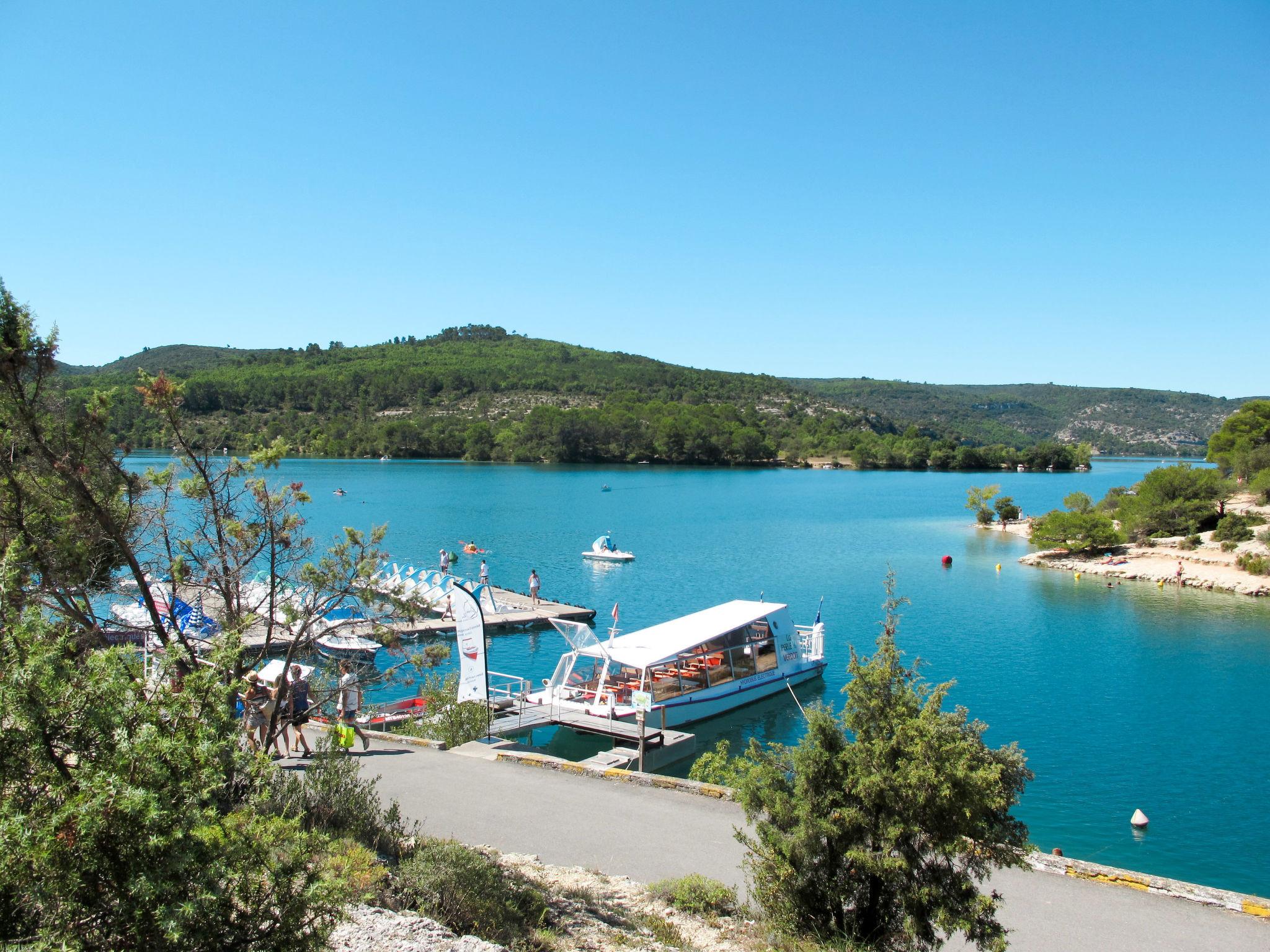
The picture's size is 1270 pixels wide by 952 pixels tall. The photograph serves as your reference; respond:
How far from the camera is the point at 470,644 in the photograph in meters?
17.6

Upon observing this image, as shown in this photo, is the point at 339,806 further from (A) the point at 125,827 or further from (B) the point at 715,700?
(B) the point at 715,700

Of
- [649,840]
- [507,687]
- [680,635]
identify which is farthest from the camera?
[507,687]

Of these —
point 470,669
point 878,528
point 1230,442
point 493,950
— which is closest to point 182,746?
point 493,950

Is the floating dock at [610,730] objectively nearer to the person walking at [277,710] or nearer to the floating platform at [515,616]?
the person walking at [277,710]

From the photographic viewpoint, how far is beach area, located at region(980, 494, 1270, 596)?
45375mm

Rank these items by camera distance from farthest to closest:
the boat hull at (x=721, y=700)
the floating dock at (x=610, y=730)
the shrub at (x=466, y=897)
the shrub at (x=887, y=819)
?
1. the boat hull at (x=721, y=700)
2. the floating dock at (x=610, y=730)
3. the shrub at (x=466, y=897)
4. the shrub at (x=887, y=819)

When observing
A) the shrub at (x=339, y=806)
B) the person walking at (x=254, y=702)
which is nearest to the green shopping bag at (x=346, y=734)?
the person walking at (x=254, y=702)

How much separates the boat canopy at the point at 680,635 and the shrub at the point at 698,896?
12.7m

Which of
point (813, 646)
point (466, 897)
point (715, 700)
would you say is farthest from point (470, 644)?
point (813, 646)

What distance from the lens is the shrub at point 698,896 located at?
8773 mm

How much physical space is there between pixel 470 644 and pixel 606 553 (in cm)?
3361

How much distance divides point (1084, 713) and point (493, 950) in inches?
930

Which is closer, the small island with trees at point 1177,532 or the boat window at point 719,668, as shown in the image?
the boat window at point 719,668

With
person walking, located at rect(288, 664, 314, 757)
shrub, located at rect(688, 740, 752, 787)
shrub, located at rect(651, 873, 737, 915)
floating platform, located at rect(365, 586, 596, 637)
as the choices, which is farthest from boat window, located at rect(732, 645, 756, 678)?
shrub, located at rect(651, 873, 737, 915)
